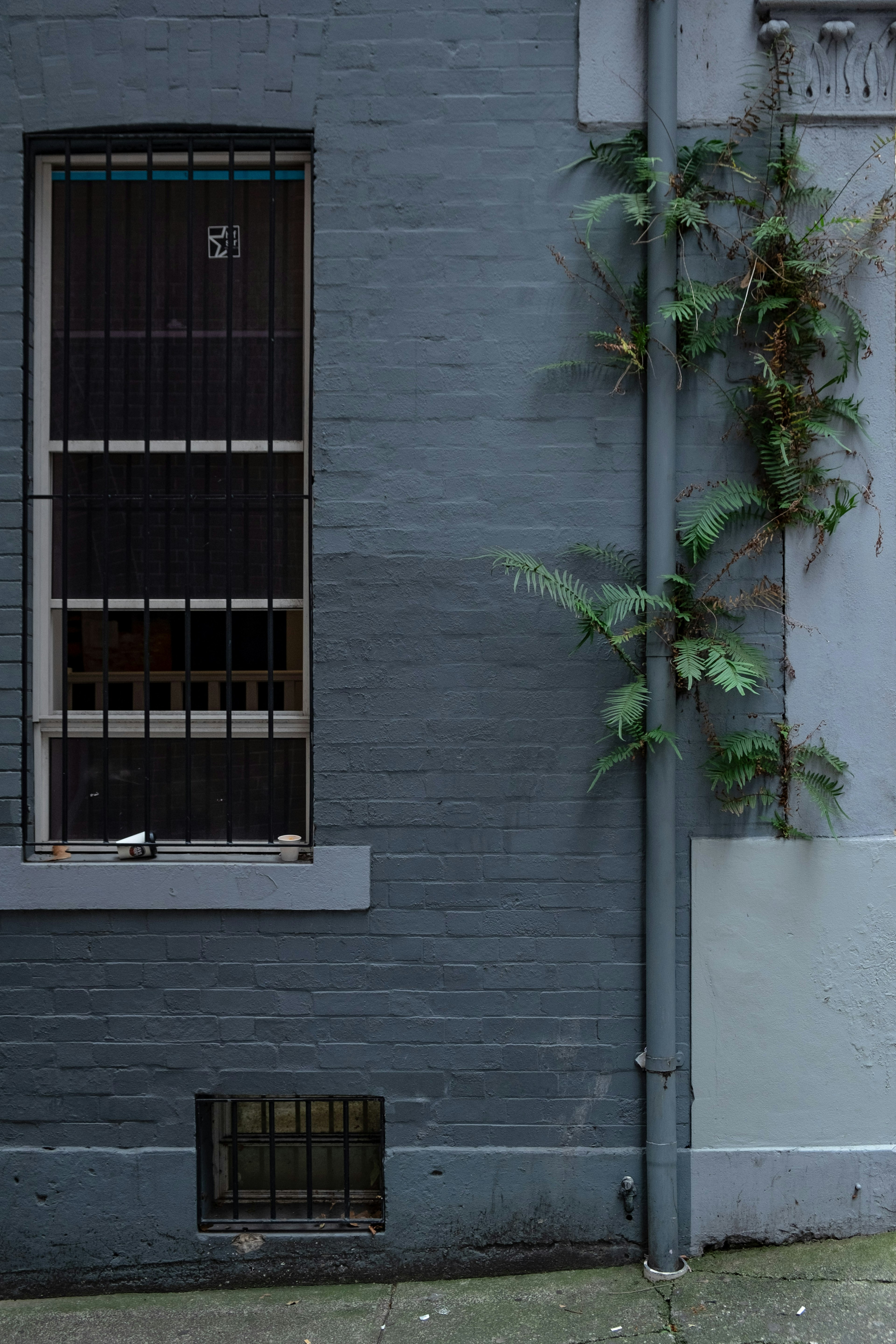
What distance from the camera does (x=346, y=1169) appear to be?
4121 millimetres

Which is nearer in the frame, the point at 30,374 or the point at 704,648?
the point at 704,648

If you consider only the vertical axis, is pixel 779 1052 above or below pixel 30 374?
below

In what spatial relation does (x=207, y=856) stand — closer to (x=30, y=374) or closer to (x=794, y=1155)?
(x=30, y=374)

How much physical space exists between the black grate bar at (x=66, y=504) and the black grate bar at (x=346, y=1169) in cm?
162

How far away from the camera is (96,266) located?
423 centimetres

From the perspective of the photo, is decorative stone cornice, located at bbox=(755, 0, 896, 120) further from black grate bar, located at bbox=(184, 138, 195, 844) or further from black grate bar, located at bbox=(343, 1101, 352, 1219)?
black grate bar, located at bbox=(343, 1101, 352, 1219)

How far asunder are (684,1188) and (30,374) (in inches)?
164

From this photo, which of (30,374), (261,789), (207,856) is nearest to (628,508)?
(261,789)

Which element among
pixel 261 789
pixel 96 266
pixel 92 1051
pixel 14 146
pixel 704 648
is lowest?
pixel 92 1051

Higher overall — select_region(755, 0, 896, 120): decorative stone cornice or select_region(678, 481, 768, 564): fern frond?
select_region(755, 0, 896, 120): decorative stone cornice

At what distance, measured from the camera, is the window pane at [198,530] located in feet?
13.8

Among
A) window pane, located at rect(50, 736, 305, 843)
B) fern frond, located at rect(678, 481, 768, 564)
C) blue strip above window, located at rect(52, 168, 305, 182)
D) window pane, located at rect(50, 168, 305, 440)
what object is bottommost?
window pane, located at rect(50, 736, 305, 843)

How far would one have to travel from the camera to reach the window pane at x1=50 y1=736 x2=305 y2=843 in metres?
4.19

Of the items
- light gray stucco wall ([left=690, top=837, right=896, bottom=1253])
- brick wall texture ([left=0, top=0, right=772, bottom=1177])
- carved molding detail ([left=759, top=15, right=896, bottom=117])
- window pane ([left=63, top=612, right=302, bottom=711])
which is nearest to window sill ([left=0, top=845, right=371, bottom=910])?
brick wall texture ([left=0, top=0, right=772, bottom=1177])
